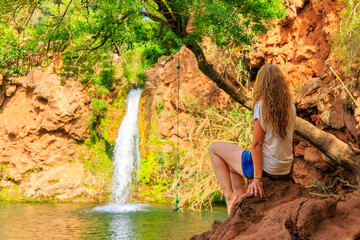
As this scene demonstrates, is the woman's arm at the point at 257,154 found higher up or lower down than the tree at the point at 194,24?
lower down

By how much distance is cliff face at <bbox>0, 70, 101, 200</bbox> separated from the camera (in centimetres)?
1461

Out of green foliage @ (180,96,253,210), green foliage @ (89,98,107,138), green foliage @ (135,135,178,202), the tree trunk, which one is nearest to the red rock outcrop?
the tree trunk

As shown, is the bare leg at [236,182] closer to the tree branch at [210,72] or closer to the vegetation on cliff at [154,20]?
the vegetation on cliff at [154,20]

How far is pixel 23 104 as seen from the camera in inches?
601

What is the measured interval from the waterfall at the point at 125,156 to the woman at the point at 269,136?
1040 centimetres

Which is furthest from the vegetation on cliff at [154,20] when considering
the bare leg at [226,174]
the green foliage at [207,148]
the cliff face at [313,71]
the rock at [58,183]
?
the rock at [58,183]

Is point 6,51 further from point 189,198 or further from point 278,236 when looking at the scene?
point 189,198

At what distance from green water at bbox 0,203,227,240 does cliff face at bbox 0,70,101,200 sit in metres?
3.98

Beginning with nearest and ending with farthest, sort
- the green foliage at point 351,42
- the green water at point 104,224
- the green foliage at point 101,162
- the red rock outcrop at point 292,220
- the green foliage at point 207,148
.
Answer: the red rock outcrop at point 292,220 → the green foliage at point 351,42 → the green water at point 104,224 → the green foliage at point 207,148 → the green foliage at point 101,162

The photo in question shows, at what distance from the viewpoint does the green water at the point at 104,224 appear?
264 inches

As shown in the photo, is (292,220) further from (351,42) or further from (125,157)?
(125,157)

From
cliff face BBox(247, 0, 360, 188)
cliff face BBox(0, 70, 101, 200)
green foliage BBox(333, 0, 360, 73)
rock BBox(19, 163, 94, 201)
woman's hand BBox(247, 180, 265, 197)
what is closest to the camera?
woman's hand BBox(247, 180, 265, 197)

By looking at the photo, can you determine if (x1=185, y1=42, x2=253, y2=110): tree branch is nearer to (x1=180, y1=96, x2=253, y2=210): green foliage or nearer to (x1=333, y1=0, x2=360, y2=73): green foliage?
(x1=180, y1=96, x2=253, y2=210): green foliage

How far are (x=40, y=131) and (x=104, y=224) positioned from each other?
7974 millimetres
